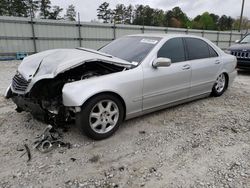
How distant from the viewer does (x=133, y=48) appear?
145 inches

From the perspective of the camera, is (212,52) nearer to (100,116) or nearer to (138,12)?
(100,116)

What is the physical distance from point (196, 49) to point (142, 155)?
2622mm

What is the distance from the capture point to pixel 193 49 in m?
4.13

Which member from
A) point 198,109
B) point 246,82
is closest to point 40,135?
point 198,109

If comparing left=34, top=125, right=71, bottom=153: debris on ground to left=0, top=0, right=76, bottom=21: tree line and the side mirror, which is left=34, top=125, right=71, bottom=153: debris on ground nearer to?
the side mirror

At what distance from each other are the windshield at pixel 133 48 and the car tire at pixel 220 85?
2.09 metres

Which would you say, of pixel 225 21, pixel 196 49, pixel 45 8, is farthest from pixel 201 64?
pixel 225 21

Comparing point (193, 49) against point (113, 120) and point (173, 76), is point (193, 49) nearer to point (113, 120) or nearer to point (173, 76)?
point (173, 76)

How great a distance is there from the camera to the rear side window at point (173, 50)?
359 centimetres

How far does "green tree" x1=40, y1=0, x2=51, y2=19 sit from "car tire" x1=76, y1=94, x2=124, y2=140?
30062 mm

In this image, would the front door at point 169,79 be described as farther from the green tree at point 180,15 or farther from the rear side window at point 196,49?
the green tree at point 180,15

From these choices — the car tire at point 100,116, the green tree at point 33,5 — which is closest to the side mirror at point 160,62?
the car tire at point 100,116

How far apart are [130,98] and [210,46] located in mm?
2520

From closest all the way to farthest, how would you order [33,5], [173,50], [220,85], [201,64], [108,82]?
[108,82] < [173,50] < [201,64] < [220,85] < [33,5]
